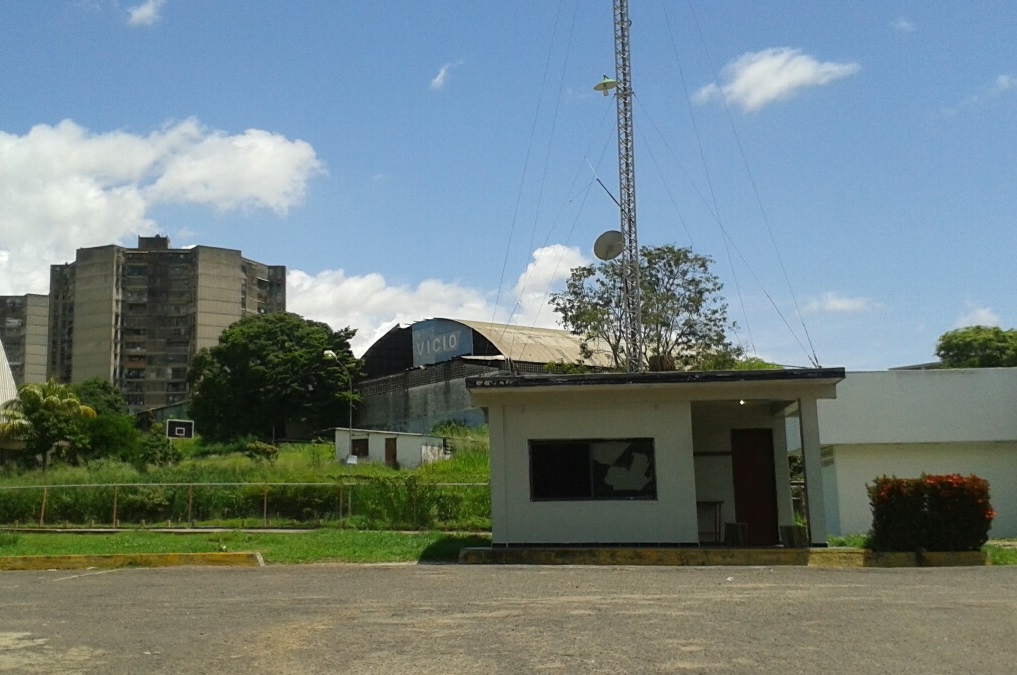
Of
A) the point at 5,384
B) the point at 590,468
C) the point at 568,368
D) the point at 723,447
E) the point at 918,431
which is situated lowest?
the point at 590,468

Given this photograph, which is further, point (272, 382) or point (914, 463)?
point (272, 382)

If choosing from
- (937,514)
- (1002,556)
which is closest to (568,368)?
(937,514)

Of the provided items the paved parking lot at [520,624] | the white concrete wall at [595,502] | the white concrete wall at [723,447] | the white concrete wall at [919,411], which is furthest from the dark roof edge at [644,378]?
the white concrete wall at [919,411]

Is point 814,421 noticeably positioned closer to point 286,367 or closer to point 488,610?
point 488,610

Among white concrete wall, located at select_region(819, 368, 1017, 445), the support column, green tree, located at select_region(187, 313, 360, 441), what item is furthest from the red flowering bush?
green tree, located at select_region(187, 313, 360, 441)

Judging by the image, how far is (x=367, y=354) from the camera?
71.5 metres

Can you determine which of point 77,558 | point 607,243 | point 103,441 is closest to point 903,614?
point 77,558

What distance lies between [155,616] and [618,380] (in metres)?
9.61

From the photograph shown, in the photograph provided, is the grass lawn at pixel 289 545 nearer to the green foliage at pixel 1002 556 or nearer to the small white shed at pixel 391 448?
the green foliage at pixel 1002 556

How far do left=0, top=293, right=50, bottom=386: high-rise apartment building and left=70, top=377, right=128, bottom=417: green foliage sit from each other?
152 ft

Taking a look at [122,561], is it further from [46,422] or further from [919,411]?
[46,422]

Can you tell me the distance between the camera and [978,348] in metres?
62.7

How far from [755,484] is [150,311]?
108 m

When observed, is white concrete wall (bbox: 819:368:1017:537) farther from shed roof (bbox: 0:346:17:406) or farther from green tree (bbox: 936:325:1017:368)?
shed roof (bbox: 0:346:17:406)
